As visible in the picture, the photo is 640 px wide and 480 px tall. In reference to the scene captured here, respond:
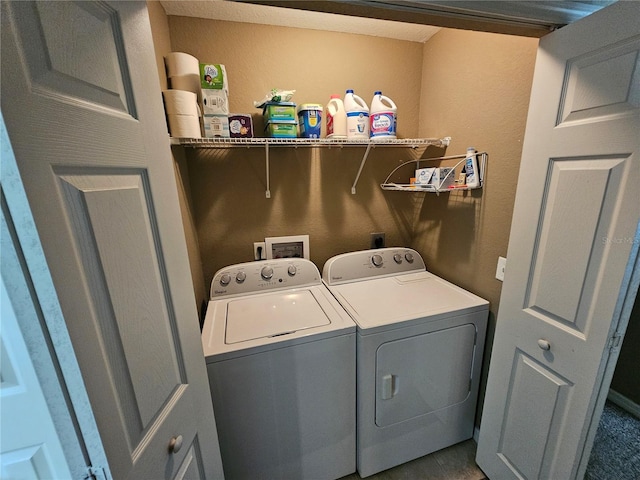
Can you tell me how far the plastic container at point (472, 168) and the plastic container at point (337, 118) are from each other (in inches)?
29.4

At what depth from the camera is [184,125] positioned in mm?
1326

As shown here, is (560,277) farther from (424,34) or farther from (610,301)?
(424,34)

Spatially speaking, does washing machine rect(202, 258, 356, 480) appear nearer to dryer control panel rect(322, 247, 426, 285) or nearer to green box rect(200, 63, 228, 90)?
dryer control panel rect(322, 247, 426, 285)

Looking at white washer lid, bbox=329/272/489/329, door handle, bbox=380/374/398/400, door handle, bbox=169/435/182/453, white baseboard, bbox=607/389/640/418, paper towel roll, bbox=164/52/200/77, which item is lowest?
white baseboard, bbox=607/389/640/418

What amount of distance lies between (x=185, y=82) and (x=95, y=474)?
1586mm

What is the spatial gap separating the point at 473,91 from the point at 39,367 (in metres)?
2.06

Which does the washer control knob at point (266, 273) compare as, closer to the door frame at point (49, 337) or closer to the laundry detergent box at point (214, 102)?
the laundry detergent box at point (214, 102)

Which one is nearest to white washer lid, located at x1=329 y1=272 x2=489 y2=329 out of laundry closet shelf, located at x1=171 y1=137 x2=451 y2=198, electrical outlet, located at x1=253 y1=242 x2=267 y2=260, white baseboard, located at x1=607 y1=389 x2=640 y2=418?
electrical outlet, located at x1=253 y1=242 x2=267 y2=260

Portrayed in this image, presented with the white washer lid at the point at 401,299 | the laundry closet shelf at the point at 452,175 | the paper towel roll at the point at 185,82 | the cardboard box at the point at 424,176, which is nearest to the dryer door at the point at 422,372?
the white washer lid at the point at 401,299

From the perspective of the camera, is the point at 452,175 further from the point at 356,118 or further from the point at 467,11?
the point at 467,11

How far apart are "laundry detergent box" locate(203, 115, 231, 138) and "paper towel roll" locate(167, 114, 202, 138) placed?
7 cm

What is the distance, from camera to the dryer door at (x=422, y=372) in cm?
141

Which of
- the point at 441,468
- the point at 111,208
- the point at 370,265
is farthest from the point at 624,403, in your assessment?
the point at 111,208

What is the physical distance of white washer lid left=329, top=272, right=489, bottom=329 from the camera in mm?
1416
